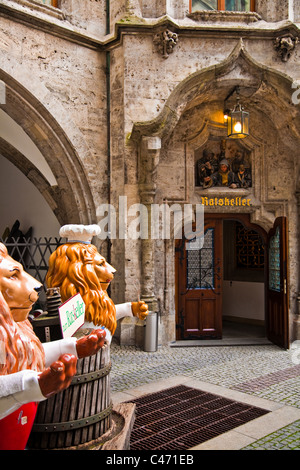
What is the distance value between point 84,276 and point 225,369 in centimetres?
351

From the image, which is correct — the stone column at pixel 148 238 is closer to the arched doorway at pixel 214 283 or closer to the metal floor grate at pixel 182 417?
the arched doorway at pixel 214 283

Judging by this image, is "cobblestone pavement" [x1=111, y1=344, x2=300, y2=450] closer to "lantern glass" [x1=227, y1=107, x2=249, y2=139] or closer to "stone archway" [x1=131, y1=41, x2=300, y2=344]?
"stone archway" [x1=131, y1=41, x2=300, y2=344]

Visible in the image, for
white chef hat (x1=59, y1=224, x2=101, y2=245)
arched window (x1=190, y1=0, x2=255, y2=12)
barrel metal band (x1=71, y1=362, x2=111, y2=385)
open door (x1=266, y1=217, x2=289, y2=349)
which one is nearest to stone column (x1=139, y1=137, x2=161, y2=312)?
open door (x1=266, y1=217, x2=289, y2=349)

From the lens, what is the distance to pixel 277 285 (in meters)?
7.73

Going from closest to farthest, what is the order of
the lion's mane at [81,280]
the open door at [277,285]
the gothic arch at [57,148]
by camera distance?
the lion's mane at [81,280] → the gothic arch at [57,148] → the open door at [277,285]

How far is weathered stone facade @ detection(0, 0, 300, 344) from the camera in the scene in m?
6.92

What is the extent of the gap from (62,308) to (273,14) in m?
6.93

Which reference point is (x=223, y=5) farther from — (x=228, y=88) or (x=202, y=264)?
(x=202, y=264)

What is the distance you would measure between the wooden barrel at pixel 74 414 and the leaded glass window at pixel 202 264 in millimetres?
5413

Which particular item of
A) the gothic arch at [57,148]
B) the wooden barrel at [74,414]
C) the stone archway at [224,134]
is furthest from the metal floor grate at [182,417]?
the gothic arch at [57,148]

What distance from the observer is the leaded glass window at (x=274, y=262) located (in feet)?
25.1

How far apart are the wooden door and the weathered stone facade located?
0.36 meters
